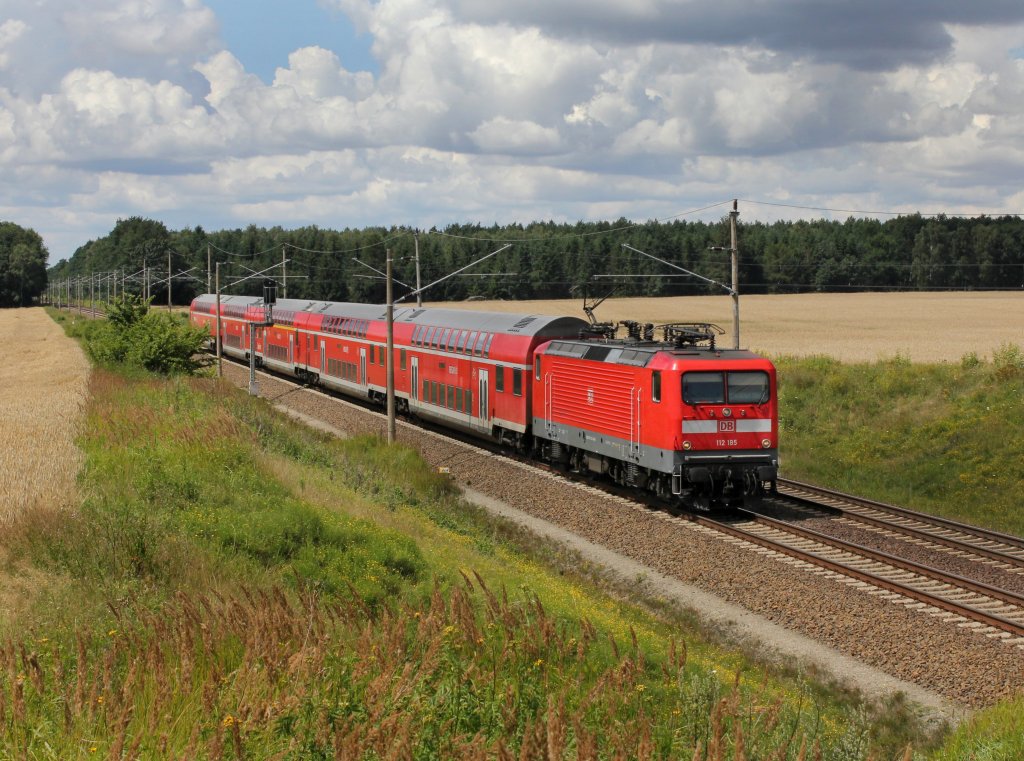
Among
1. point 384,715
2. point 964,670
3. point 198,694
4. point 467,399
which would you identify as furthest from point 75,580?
point 467,399

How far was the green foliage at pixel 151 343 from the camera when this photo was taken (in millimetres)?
39406

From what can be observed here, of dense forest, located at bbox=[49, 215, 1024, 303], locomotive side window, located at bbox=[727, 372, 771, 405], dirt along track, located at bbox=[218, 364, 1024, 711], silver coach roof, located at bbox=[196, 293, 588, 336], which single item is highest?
dense forest, located at bbox=[49, 215, 1024, 303]

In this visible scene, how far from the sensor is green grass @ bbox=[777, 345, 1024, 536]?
27.8 m

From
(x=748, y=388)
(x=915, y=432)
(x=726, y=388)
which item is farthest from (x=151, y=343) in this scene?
(x=915, y=432)

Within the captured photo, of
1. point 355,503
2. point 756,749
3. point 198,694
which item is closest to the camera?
point 198,694

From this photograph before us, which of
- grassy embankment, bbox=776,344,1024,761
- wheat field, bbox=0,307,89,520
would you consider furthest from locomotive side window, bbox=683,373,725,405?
wheat field, bbox=0,307,89,520

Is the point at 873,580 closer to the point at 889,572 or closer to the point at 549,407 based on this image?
Result: the point at 889,572

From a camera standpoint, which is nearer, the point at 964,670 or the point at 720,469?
the point at 964,670

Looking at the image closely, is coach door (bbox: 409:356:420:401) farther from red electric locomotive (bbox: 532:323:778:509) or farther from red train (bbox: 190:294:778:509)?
red electric locomotive (bbox: 532:323:778:509)

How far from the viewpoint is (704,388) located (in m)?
23.6

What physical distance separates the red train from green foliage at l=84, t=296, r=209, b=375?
3.92 ft

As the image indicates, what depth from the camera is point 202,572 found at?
12086 millimetres

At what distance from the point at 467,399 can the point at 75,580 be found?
24.0 metres

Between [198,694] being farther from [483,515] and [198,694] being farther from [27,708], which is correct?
[483,515]
